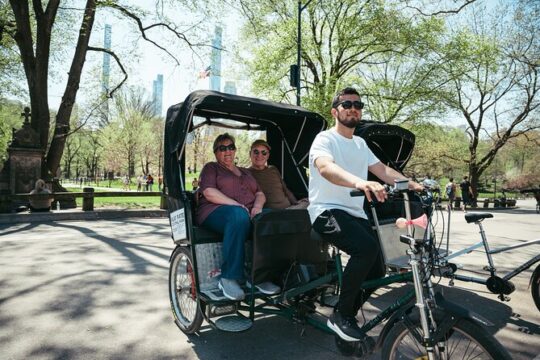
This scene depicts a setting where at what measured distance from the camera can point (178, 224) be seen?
3.89 meters

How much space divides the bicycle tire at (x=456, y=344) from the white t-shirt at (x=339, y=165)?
0.93 m

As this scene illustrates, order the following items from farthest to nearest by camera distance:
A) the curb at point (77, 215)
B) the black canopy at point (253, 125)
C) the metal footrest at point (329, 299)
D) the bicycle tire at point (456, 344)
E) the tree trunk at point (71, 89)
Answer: the tree trunk at point (71, 89)
the curb at point (77, 215)
the black canopy at point (253, 125)
the metal footrest at point (329, 299)
the bicycle tire at point (456, 344)

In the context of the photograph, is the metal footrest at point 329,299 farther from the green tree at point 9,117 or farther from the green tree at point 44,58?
the green tree at point 9,117

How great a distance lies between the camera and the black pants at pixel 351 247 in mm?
2793

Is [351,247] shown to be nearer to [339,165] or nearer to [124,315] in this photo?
[339,165]

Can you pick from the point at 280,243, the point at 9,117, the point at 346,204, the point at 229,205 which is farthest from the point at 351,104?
Answer: the point at 9,117

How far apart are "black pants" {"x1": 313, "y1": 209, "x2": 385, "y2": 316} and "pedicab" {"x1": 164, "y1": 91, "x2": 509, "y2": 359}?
198mm

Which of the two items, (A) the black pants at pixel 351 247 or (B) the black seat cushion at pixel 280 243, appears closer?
(A) the black pants at pixel 351 247

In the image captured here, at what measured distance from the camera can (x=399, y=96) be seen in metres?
23.9

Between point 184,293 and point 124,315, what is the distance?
0.76m

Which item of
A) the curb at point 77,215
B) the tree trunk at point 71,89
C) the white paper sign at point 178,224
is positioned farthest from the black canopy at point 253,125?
the tree trunk at point 71,89

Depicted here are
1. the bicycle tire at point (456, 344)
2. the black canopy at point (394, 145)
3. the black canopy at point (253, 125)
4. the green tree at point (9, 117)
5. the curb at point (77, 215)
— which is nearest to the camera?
the bicycle tire at point (456, 344)

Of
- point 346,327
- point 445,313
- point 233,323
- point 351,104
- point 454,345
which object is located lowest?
point 233,323

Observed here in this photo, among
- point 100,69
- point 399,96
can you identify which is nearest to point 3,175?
point 100,69
